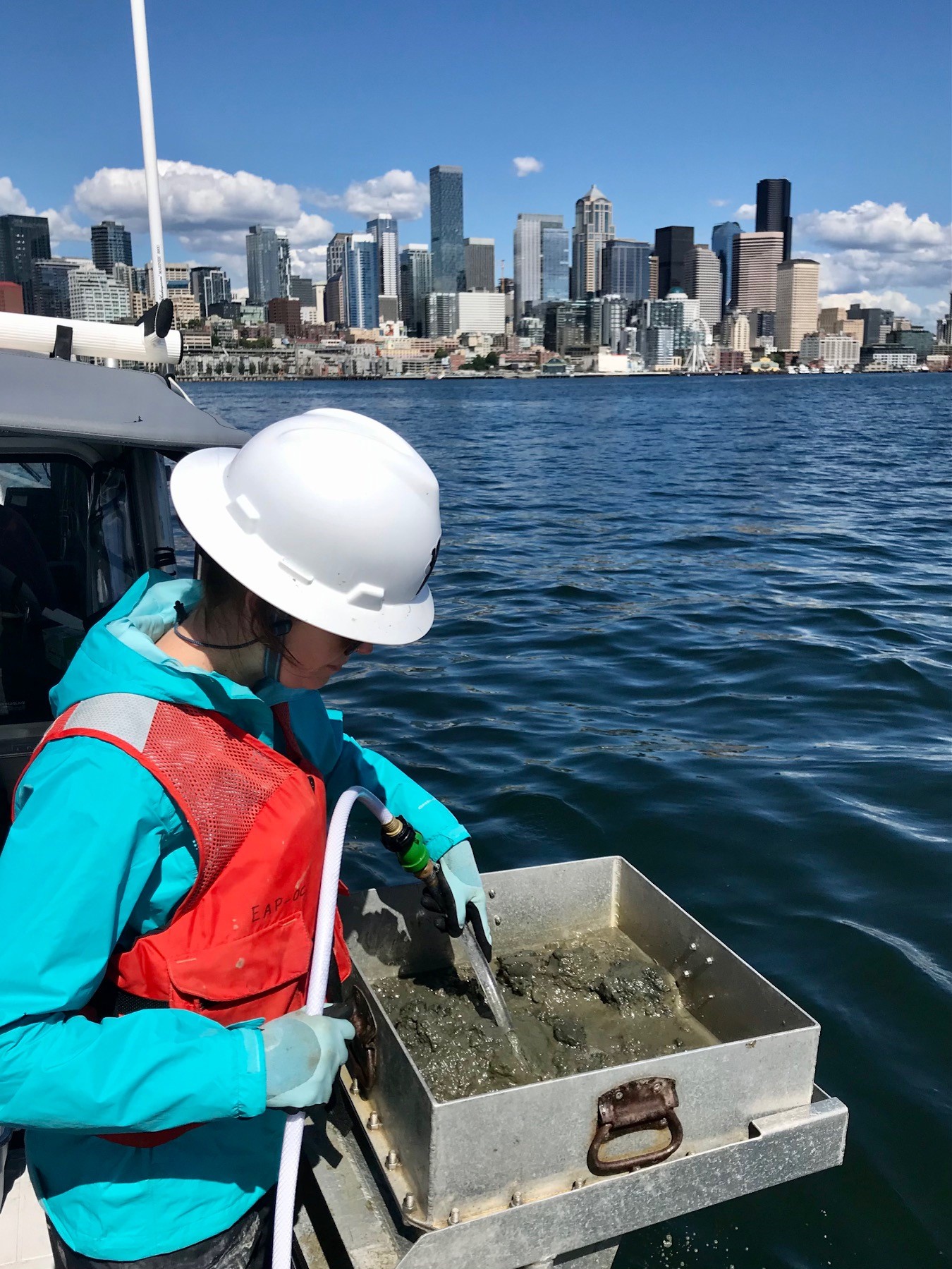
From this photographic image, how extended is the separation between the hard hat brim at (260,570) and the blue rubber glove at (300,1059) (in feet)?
2.44

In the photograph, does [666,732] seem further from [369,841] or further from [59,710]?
[59,710]

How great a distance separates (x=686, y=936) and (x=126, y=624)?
7.49 feet

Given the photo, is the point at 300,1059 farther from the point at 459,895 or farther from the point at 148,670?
the point at 459,895

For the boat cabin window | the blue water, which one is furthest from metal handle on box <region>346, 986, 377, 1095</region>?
→ the boat cabin window

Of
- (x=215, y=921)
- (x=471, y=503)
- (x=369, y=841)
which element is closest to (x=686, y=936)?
(x=215, y=921)

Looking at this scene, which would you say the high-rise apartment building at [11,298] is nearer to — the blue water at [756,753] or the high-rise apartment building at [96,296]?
the high-rise apartment building at [96,296]

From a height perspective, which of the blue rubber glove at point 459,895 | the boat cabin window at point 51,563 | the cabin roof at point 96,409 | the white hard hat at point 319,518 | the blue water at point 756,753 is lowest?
the blue water at point 756,753

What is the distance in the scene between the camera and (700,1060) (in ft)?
8.52

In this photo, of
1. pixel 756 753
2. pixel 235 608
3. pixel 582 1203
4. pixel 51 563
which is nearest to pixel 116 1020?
pixel 235 608

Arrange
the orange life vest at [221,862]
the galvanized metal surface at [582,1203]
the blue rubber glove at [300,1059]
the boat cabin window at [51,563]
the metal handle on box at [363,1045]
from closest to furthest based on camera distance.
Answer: the orange life vest at [221,862], the blue rubber glove at [300,1059], the galvanized metal surface at [582,1203], the metal handle on box at [363,1045], the boat cabin window at [51,563]

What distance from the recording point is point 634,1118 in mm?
2539

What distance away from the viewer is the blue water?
4094 millimetres

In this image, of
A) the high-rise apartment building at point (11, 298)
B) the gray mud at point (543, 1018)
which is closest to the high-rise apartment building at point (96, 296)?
the high-rise apartment building at point (11, 298)

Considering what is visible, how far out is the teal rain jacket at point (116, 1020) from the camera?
1.66 metres
